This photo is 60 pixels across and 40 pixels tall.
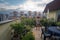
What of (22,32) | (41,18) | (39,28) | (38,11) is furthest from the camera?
(39,28)

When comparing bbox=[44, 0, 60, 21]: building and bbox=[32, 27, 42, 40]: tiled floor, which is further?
bbox=[44, 0, 60, 21]: building

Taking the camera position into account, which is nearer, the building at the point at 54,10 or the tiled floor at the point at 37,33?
the tiled floor at the point at 37,33

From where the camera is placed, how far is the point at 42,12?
168 inches

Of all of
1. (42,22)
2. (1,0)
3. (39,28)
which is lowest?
(39,28)

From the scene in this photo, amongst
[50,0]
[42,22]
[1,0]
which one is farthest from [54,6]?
[1,0]

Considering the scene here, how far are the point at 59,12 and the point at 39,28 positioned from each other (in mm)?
1196

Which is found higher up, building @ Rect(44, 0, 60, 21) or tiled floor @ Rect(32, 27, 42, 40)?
building @ Rect(44, 0, 60, 21)

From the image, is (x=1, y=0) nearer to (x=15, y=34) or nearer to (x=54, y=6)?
(x=15, y=34)

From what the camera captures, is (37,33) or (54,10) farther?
(54,10)

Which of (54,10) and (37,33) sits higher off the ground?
(54,10)

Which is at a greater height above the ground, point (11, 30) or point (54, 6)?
point (54, 6)

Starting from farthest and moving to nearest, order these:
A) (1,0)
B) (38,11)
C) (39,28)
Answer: (39,28) < (38,11) < (1,0)

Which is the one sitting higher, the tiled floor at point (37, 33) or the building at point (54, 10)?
the building at point (54, 10)

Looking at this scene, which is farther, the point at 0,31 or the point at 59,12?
the point at 59,12
